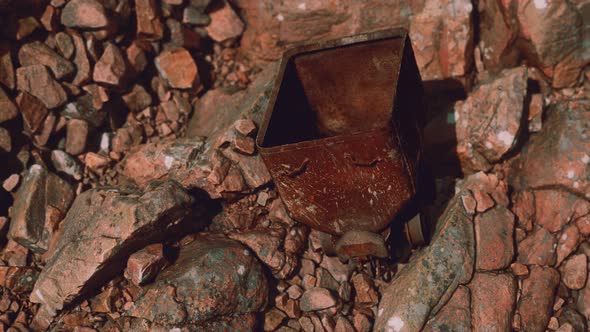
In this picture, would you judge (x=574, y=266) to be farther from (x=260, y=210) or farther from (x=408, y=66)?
(x=260, y=210)

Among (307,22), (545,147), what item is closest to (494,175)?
(545,147)

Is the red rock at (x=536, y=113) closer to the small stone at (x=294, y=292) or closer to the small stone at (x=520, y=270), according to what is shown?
the small stone at (x=520, y=270)

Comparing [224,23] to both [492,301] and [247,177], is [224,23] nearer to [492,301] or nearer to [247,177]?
[247,177]

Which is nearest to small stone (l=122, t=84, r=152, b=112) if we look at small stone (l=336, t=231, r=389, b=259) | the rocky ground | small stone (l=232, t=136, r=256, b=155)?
the rocky ground

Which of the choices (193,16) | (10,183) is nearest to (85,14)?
(193,16)

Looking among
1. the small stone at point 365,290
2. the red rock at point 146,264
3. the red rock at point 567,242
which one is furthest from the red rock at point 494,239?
the red rock at point 146,264
